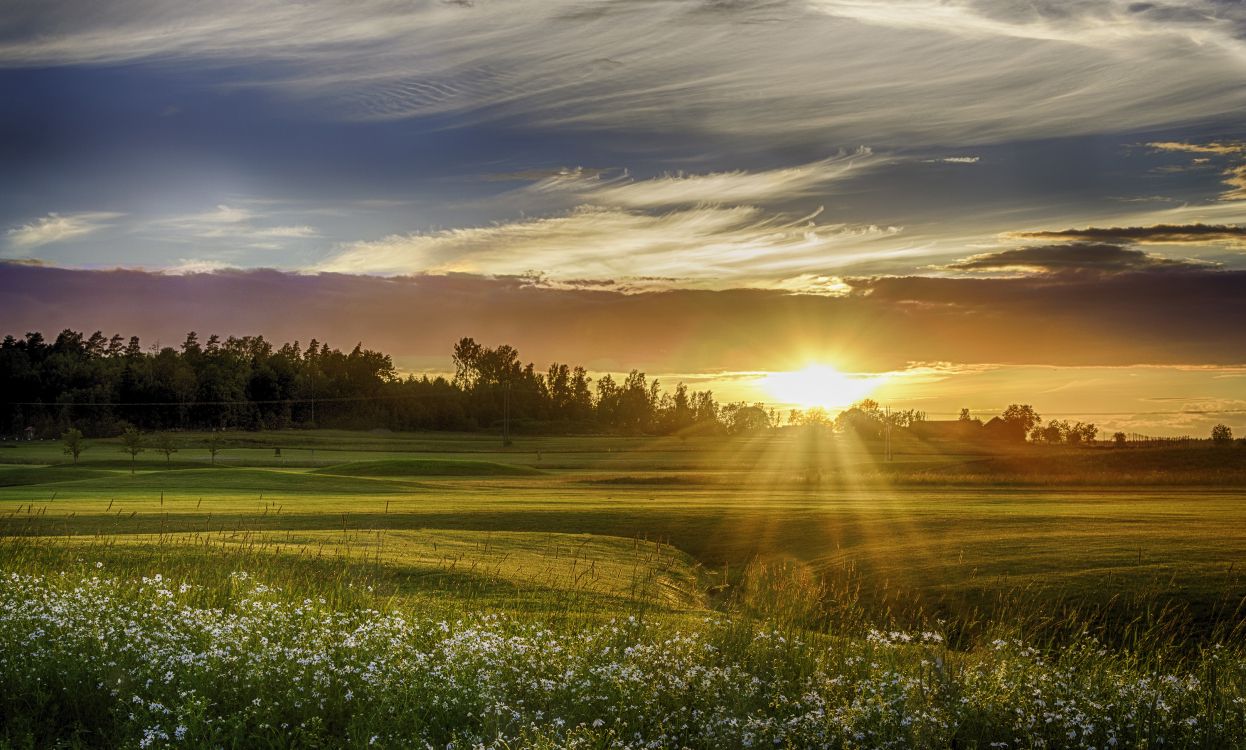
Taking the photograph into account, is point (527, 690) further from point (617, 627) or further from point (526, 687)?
point (617, 627)

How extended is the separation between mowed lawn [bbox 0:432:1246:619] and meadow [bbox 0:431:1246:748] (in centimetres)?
20

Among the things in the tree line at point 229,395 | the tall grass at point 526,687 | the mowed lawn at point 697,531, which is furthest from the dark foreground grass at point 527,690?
the tree line at point 229,395

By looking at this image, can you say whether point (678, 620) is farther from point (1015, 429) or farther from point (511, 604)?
point (1015, 429)

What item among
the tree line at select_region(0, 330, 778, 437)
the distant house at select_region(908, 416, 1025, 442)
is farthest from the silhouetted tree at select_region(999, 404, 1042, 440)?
the tree line at select_region(0, 330, 778, 437)

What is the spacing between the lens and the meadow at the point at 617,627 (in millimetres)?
Answer: 10344

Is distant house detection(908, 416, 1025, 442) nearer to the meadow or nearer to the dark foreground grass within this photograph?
the meadow

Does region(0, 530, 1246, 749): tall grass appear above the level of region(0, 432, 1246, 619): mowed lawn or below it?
above

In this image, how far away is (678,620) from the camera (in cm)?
1636

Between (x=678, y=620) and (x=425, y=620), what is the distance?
477cm

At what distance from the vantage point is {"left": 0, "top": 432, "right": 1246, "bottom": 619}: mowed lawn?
886 inches

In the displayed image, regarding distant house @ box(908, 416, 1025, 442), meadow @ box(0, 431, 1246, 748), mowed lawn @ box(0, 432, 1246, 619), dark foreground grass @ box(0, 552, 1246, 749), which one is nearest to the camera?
dark foreground grass @ box(0, 552, 1246, 749)

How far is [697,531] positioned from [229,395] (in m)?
144

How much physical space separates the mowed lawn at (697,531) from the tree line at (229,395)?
293 feet

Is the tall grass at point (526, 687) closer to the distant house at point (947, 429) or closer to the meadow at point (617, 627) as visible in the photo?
the meadow at point (617, 627)
